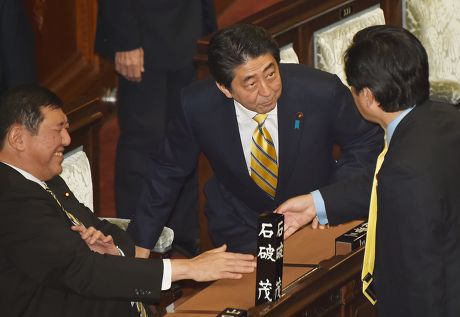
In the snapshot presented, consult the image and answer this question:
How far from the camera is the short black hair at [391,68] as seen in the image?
10.6ft

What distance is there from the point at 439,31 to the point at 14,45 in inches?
108

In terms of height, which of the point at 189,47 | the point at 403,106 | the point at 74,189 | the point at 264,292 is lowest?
the point at 264,292

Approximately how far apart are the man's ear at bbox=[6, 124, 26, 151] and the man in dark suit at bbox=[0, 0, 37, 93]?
4.54ft

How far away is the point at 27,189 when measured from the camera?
11.2 feet

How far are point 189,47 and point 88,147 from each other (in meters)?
1.19

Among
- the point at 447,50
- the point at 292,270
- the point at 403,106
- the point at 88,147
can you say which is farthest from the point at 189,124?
the point at 447,50

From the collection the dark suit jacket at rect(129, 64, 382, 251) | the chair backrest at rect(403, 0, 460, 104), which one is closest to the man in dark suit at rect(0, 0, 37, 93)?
the dark suit jacket at rect(129, 64, 382, 251)

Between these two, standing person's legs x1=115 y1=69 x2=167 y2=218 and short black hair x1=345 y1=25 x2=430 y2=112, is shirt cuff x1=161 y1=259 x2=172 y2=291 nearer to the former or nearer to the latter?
short black hair x1=345 y1=25 x2=430 y2=112

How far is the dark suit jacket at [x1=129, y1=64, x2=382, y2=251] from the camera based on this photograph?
4227mm

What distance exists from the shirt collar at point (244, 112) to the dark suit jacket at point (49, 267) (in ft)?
3.15

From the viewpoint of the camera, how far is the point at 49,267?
11.0 ft

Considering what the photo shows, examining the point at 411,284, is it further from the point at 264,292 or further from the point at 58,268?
the point at 58,268

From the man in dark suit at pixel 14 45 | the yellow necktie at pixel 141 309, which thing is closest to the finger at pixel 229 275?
the yellow necktie at pixel 141 309

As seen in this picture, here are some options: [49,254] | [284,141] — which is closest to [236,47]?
[284,141]
